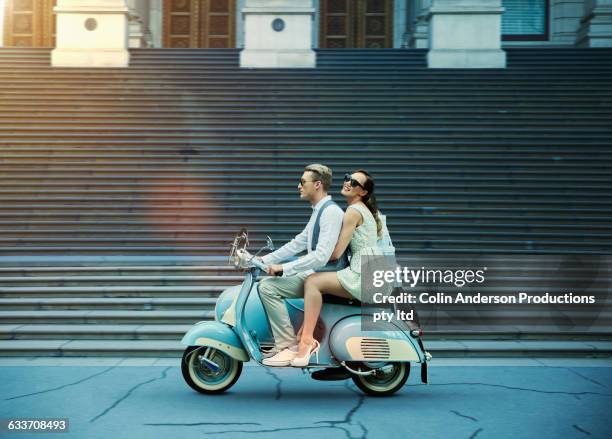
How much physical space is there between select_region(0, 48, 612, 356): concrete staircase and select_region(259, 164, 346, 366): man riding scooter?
2.14m

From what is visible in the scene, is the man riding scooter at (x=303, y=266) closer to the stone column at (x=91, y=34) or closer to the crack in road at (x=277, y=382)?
the crack in road at (x=277, y=382)

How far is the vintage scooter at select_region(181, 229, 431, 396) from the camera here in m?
5.83

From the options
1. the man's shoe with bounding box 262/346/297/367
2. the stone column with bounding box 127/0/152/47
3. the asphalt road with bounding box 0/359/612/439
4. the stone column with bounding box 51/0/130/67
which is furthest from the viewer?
the stone column with bounding box 127/0/152/47

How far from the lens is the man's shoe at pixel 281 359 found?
5.74 metres

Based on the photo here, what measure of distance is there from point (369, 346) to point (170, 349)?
8.49 feet

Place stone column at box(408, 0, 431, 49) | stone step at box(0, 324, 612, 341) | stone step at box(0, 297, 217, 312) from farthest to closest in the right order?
stone column at box(408, 0, 431, 49), stone step at box(0, 297, 217, 312), stone step at box(0, 324, 612, 341)

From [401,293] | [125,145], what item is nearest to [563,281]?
[401,293]

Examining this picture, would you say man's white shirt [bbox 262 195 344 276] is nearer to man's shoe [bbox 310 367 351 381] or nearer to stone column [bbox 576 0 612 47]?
man's shoe [bbox 310 367 351 381]

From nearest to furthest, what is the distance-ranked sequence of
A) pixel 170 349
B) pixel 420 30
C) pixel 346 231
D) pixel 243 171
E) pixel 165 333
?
pixel 346 231 → pixel 170 349 → pixel 165 333 → pixel 243 171 → pixel 420 30

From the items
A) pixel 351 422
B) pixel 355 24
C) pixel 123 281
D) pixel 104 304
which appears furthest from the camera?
pixel 355 24

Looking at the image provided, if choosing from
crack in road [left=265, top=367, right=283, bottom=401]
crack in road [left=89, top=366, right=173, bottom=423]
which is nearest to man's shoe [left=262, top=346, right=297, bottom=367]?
crack in road [left=265, top=367, right=283, bottom=401]

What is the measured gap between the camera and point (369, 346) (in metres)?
5.83

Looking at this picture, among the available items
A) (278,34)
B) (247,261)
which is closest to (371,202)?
(247,261)

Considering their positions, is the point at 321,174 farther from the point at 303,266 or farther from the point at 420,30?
the point at 420,30
